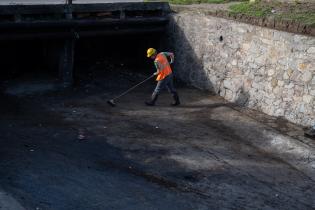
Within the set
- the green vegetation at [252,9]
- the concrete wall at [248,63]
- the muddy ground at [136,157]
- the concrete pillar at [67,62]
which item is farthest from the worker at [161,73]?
the concrete pillar at [67,62]

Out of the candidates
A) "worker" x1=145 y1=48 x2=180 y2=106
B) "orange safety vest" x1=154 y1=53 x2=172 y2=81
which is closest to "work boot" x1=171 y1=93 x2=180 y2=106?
"worker" x1=145 y1=48 x2=180 y2=106

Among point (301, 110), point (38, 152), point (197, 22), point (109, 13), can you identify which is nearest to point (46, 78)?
point (109, 13)

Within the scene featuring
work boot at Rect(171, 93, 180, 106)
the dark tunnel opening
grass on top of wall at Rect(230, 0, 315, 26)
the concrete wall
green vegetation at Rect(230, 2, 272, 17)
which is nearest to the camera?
the concrete wall

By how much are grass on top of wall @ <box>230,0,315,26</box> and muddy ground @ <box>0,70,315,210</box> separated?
8.28ft

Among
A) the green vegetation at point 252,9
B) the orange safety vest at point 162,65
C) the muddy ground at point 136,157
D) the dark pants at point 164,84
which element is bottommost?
the muddy ground at point 136,157

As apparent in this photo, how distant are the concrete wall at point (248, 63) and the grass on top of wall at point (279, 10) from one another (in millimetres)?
609

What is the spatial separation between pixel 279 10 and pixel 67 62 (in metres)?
6.00

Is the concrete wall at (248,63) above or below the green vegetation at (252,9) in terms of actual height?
below

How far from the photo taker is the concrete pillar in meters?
15.5

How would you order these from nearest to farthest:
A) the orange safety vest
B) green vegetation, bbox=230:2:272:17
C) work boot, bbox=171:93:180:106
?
the orange safety vest → work boot, bbox=171:93:180:106 → green vegetation, bbox=230:2:272:17

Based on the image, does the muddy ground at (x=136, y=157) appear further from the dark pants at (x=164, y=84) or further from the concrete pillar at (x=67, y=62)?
the concrete pillar at (x=67, y=62)

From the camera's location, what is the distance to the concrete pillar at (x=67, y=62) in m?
15.5

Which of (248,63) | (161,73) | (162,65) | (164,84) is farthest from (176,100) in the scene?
(248,63)

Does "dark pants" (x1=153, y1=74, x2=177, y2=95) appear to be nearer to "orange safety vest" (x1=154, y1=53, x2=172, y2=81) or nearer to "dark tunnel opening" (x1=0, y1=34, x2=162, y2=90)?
"orange safety vest" (x1=154, y1=53, x2=172, y2=81)
